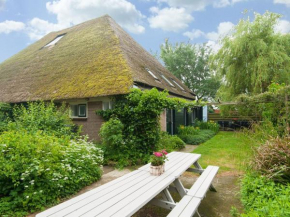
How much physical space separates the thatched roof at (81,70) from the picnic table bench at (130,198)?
162 inches

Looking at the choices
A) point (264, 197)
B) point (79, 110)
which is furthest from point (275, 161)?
point (79, 110)

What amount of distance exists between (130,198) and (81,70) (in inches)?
313

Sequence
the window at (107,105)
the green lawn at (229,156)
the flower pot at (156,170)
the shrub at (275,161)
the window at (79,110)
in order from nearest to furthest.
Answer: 1. the shrub at (275,161)
2. the flower pot at (156,170)
3. the green lawn at (229,156)
4. the window at (107,105)
5. the window at (79,110)

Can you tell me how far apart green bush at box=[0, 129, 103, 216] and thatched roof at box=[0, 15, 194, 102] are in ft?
11.1

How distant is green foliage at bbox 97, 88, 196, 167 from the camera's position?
237 inches

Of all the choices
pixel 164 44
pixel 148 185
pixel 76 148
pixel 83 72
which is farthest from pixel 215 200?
pixel 164 44

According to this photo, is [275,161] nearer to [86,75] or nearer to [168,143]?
[168,143]

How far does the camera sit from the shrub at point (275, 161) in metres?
2.77

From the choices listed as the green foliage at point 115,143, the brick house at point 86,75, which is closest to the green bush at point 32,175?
the green foliage at point 115,143

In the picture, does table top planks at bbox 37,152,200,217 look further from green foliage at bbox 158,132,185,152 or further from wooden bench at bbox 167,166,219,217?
green foliage at bbox 158,132,185,152

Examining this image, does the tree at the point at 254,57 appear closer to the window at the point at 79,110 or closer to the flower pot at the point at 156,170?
the window at the point at 79,110

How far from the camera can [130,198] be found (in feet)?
7.36

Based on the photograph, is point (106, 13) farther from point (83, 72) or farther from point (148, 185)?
point (148, 185)

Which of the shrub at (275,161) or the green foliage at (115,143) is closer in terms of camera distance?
the shrub at (275,161)
